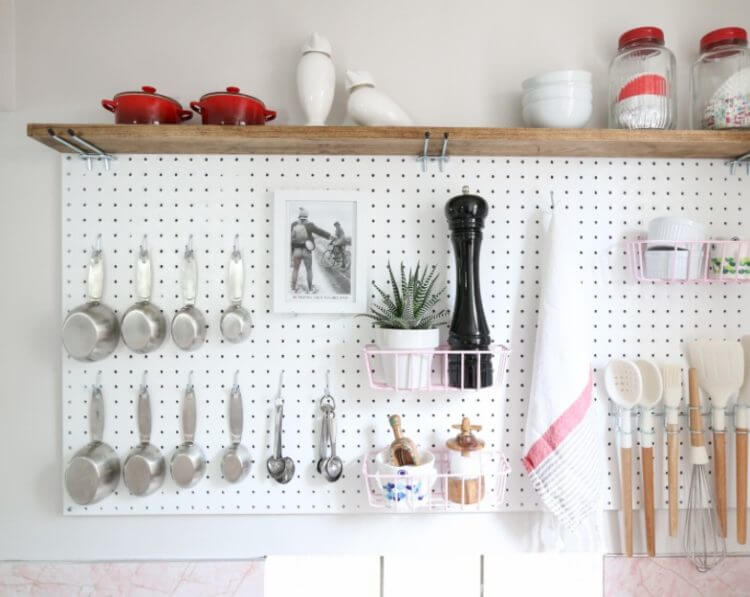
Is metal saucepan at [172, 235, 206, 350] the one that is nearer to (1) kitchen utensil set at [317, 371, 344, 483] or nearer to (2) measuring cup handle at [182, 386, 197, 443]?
(2) measuring cup handle at [182, 386, 197, 443]

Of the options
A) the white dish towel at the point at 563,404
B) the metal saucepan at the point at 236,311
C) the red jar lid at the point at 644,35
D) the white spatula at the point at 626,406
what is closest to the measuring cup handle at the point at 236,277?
the metal saucepan at the point at 236,311

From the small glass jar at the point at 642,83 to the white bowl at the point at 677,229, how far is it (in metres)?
0.19

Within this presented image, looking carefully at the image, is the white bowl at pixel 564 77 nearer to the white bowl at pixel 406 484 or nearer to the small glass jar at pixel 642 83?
the small glass jar at pixel 642 83

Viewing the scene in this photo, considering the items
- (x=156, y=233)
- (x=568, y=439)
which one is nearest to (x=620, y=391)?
(x=568, y=439)

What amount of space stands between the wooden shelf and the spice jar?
56 centimetres

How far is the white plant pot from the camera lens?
0.90 m

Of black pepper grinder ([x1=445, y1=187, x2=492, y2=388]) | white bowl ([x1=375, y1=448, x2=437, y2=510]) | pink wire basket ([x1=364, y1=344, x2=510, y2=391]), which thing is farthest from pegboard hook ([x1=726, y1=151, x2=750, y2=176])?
white bowl ([x1=375, y1=448, x2=437, y2=510])

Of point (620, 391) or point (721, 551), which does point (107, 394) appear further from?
point (721, 551)

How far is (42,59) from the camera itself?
1033mm

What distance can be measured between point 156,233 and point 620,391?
107 centimetres

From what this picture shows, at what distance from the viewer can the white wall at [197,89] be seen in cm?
104

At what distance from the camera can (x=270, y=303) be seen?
3.39ft

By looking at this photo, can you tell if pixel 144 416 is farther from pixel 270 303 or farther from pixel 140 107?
pixel 140 107

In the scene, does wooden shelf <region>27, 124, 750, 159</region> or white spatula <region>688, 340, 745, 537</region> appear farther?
white spatula <region>688, 340, 745, 537</region>
